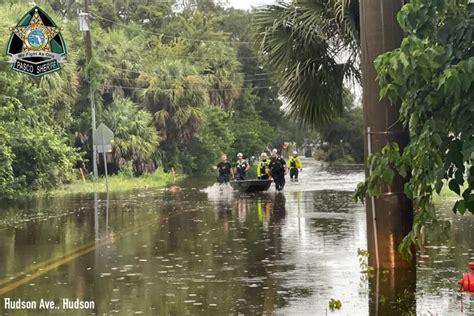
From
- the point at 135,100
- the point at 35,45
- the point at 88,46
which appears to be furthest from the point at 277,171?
the point at 135,100

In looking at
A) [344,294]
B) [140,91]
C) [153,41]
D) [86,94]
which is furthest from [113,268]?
[153,41]

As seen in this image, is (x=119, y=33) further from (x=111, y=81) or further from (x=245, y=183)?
(x=245, y=183)

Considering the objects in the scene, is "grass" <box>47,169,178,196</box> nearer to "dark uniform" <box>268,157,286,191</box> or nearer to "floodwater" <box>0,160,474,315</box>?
"dark uniform" <box>268,157,286,191</box>

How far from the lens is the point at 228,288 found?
33.3ft

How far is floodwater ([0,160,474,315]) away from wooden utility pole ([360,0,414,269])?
355 mm

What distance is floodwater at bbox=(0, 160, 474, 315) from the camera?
9.07 metres

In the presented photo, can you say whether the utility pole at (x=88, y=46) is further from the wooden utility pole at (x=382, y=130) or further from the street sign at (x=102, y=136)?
the wooden utility pole at (x=382, y=130)

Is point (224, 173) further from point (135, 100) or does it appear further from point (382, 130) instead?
point (382, 130)

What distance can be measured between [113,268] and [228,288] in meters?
2.42

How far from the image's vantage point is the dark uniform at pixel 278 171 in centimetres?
3105

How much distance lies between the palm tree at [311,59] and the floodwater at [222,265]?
7.56ft

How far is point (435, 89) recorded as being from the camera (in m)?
6.06

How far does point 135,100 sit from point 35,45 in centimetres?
2292

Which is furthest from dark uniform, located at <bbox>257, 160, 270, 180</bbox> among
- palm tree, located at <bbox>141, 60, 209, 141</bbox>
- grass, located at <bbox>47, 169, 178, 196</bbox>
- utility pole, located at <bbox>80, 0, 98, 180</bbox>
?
palm tree, located at <bbox>141, 60, 209, 141</bbox>
